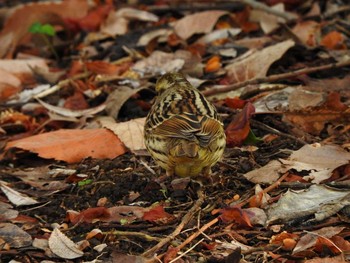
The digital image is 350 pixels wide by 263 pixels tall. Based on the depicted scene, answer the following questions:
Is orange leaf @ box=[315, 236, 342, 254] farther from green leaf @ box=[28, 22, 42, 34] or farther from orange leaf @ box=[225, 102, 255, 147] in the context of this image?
green leaf @ box=[28, 22, 42, 34]

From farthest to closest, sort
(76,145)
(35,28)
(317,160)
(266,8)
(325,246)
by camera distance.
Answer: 1. (35,28)
2. (266,8)
3. (76,145)
4. (317,160)
5. (325,246)

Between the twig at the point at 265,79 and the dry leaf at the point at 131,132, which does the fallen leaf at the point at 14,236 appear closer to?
the dry leaf at the point at 131,132

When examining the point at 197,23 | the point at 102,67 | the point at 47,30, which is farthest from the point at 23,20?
the point at 197,23

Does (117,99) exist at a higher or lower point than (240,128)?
lower

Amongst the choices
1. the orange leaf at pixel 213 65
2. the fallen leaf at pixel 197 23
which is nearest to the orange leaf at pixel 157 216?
the orange leaf at pixel 213 65

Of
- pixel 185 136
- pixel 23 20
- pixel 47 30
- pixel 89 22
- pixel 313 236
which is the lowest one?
pixel 89 22

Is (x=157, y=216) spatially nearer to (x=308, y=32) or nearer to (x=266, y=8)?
(x=308, y=32)
